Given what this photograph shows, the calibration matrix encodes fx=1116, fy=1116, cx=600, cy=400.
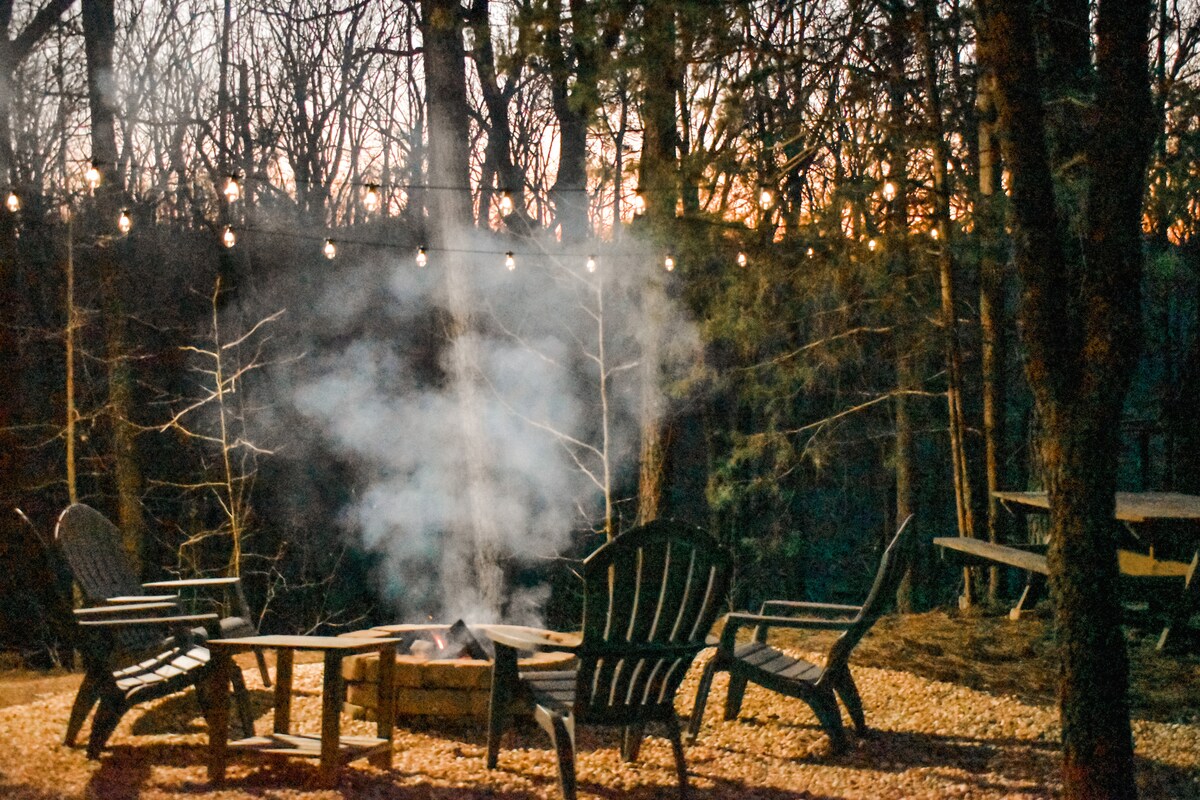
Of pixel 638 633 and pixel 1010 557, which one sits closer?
pixel 638 633

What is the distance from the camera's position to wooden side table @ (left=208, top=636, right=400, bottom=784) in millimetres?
3479

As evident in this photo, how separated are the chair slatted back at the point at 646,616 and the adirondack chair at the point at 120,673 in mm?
1347

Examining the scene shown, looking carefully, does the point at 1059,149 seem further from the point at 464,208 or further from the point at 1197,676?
the point at 464,208

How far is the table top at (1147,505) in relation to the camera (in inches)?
227

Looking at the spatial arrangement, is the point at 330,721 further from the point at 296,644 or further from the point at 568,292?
the point at 568,292

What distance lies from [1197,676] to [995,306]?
3.37 metres

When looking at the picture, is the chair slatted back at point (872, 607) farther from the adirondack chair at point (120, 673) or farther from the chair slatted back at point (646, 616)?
the adirondack chair at point (120, 673)

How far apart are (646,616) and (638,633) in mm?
62

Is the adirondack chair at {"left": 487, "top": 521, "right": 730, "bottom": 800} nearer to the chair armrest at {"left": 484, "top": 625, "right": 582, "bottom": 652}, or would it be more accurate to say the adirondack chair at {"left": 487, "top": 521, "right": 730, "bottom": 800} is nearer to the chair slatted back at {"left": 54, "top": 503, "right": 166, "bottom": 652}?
the chair armrest at {"left": 484, "top": 625, "right": 582, "bottom": 652}

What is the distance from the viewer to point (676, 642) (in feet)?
12.0

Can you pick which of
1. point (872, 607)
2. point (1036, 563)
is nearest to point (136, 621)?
point (872, 607)

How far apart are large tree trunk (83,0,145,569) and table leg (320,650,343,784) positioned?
26.6 feet

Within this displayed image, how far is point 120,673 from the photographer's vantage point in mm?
4000

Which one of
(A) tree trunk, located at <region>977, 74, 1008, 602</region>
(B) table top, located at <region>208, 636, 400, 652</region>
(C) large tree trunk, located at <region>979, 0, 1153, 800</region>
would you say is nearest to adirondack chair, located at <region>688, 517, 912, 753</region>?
(C) large tree trunk, located at <region>979, 0, 1153, 800</region>
